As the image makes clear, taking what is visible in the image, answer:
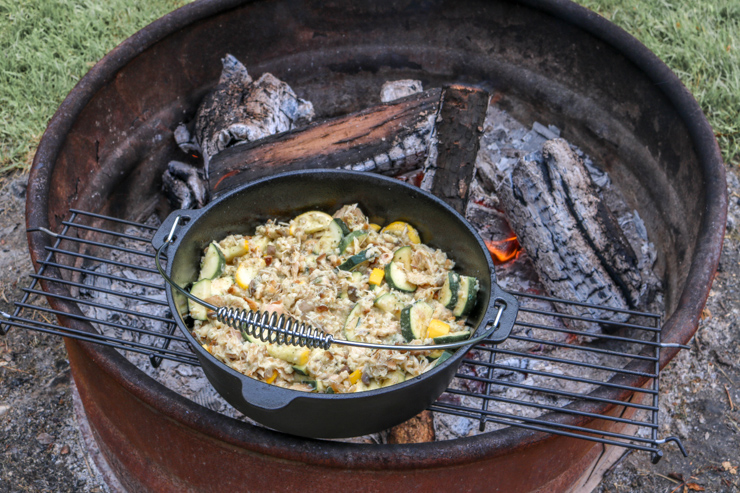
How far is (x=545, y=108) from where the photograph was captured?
3926mm

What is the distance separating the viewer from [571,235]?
302 centimetres

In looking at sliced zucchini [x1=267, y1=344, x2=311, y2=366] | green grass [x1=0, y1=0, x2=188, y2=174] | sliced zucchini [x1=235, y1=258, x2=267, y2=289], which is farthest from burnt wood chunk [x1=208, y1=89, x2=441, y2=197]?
green grass [x1=0, y1=0, x2=188, y2=174]

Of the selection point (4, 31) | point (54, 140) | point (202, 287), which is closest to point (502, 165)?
point (202, 287)

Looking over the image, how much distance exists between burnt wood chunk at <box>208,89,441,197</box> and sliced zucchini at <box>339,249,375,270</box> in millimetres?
749

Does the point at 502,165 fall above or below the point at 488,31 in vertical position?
below

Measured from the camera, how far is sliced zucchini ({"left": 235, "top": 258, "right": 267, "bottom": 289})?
250cm

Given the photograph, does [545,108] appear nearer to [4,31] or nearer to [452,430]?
[452,430]

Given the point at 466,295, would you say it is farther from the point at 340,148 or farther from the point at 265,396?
the point at 340,148

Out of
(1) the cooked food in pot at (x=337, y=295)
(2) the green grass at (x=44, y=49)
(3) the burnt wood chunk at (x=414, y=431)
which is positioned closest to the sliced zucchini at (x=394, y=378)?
(1) the cooked food in pot at (x=337, y=295)

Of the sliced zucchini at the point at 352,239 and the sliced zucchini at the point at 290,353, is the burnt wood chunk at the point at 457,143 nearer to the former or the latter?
the sliced zucchini at the point at 352,239

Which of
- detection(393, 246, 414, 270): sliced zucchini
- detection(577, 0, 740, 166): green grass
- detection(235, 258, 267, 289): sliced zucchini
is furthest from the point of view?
detection(577, 0, 740, 166): green grass

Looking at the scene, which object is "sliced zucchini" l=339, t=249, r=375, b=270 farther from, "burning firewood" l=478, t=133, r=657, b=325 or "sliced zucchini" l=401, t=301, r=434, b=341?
"burning firewood" l=478, t=133, r=657, b=325

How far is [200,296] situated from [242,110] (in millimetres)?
1535

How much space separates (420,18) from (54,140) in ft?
7.85
